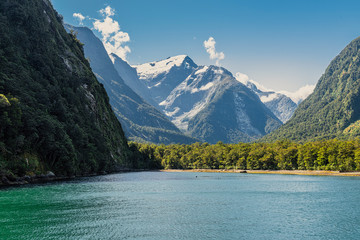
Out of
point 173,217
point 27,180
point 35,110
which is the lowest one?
point 173,217

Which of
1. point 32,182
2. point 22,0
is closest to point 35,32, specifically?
point 22,0

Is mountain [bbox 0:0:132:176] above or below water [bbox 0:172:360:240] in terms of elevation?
above

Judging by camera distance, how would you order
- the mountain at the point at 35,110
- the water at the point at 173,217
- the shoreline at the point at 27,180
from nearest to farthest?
the water at the point at 173,217
the shoreline at the point at 27,180
the mountain at the point at 35,110

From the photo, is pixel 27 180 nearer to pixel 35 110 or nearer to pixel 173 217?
pixel 35 110

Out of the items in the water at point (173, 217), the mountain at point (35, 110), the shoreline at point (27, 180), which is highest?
the mountain at point (35, 110)

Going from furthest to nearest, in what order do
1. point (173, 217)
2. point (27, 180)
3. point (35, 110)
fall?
point (35, 110), point (27, 180), point (173, 217)

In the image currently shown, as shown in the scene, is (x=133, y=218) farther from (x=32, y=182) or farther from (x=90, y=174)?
(x=90, y=174)

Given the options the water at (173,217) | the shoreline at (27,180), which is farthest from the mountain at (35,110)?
the water at (173,217)

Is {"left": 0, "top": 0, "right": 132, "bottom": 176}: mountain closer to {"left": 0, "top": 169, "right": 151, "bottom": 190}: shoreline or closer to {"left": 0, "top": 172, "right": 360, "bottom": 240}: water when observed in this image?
{"left": 0, "top": 169, "right": 151, "bottom": 190}: shoreline

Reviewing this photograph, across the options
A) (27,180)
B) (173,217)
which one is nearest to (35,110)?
(27,180)

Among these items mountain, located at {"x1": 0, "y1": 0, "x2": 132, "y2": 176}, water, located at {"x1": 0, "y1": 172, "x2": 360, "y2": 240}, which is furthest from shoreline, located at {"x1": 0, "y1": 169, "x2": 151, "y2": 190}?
water, located at {"x1": 0, "y1": 172, "x2": 360, "y2": 240}

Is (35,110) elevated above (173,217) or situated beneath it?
elevated above

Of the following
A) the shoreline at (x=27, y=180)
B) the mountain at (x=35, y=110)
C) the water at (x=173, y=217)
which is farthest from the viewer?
the mountain at (x=35, y=110)

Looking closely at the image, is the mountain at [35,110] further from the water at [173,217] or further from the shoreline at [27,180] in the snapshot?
the water at [173,217]
